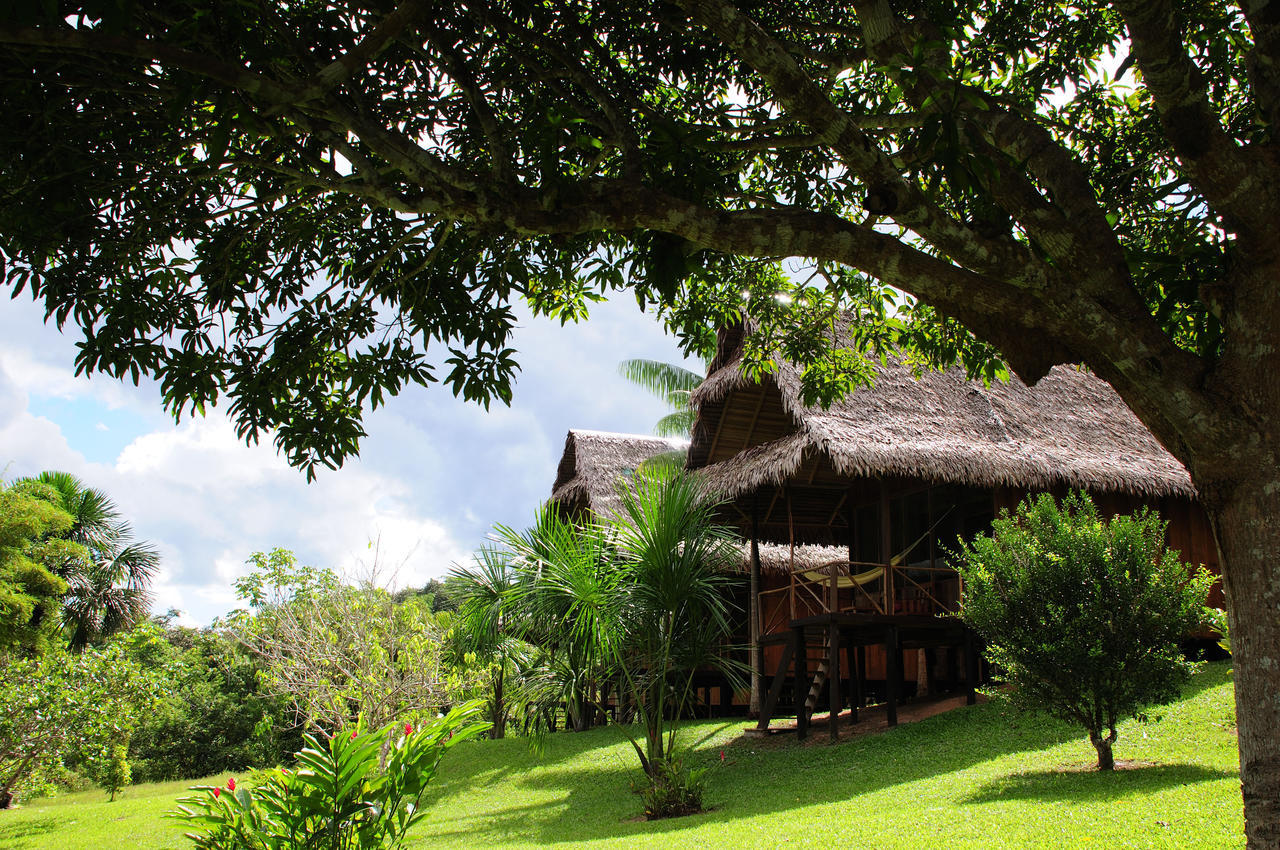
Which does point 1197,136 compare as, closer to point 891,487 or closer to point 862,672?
point 891,487

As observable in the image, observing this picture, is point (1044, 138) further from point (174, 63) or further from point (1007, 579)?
point (1007, 579)

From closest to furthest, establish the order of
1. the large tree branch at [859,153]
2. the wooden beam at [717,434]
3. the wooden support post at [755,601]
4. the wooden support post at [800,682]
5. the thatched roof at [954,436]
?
the large tree branch at [859,153] < the wooden support post at [800,682] < the thatched roof at [954,436] < the wooden support post at [755,601] < the wooden beam at [717,434]

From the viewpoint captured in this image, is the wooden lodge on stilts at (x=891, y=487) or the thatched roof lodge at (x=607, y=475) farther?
the thatched roof lodge at (x=607, y=475)

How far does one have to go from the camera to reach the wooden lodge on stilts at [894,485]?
10047 mm

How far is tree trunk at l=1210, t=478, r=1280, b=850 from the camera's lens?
104 inches

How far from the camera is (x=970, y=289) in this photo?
123 inches

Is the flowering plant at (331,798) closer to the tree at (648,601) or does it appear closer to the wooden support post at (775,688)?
the tree at (648,601)

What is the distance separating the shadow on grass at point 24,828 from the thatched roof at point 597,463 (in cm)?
856

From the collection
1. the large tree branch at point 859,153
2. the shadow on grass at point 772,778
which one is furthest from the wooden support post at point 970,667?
the large tree branch at point 859,153

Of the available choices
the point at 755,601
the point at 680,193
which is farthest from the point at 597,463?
the point at 680,193

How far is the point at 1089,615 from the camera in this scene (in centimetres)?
627

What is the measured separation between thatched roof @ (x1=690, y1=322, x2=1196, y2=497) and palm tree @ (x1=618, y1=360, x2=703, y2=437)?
25.2 feet

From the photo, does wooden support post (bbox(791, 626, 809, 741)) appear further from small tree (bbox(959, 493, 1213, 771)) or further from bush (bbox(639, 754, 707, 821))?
small tree (bbox(959, 493, 1213, 771))

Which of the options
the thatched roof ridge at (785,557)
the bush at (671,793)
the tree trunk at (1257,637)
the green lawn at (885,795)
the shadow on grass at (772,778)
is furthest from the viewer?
the thatched roof ridge at (785,557)
